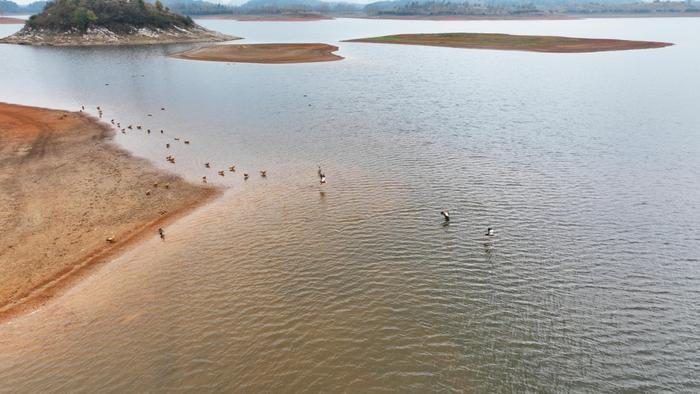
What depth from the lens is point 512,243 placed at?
83.8 ft

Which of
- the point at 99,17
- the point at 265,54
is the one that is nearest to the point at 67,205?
the point at 265,54

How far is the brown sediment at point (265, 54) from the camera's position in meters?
110

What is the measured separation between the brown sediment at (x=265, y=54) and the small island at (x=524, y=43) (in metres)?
40.0

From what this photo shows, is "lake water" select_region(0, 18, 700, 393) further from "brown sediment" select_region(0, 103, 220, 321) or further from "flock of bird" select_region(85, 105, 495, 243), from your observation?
"brown sediment" select_region(0, 103, 220, 321)

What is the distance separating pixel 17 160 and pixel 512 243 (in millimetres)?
44638

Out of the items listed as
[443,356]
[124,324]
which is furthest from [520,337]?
[124,324]

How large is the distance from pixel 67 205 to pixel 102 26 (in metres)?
152

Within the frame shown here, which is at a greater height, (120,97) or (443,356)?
(120,97)

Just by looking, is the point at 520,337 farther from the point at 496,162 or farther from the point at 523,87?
the point at 523,87

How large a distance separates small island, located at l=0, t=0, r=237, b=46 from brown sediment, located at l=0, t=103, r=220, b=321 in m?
123

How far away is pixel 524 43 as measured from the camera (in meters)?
132

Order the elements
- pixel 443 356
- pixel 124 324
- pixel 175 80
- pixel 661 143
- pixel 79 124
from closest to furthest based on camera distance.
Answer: pixel 443 356 < pixel 124 324 < pixel 661 143 < pixel 79 124 < pixel 175 80

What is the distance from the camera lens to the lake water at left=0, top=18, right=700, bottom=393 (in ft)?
55.5

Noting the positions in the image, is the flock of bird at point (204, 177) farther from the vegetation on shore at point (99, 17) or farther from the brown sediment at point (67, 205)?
the vegetation on shore at point (99, 17)
